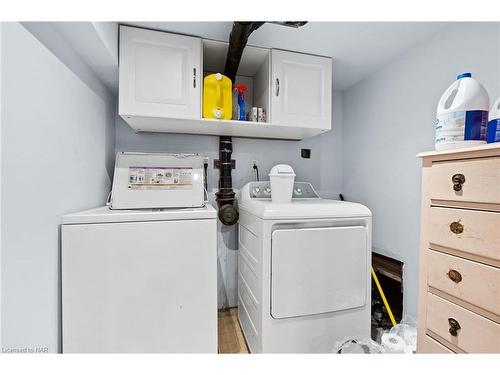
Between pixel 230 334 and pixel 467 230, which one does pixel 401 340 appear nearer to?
pixel 467 230

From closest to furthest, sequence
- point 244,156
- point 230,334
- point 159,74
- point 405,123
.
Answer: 1. point 159,74
2. point 405,123
3. point 230,334
4. point 244,156

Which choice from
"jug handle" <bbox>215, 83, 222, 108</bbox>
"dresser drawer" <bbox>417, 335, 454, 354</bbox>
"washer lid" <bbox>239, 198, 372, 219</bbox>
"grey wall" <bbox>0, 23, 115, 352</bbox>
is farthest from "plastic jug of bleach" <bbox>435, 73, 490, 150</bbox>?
"grey wall" <bbox>0, 23, 115, 352</bbox>

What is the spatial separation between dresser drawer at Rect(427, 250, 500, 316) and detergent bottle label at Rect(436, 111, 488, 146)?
0.52m

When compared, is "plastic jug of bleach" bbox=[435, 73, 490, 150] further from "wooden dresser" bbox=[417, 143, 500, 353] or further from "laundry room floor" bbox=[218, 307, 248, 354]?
"laundry room floor" bbox=[218, 307, 248, 354]

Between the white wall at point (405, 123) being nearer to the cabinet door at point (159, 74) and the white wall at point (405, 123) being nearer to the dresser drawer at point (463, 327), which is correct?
the dresser drawer at point (463, 327)

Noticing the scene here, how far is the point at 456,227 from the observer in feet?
3.05

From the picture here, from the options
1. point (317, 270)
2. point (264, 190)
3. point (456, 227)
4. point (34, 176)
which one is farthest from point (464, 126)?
point (34, 176)

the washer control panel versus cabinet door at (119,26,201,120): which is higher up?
cabinet door at (119,26,201,120)

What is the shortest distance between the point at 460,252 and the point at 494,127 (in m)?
0.52

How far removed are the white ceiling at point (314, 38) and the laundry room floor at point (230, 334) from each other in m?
2.22

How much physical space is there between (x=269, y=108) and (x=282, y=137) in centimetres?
60

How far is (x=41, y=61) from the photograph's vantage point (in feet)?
3.40

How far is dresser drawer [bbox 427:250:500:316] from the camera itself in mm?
811

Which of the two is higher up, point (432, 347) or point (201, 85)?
point (201, 85)
